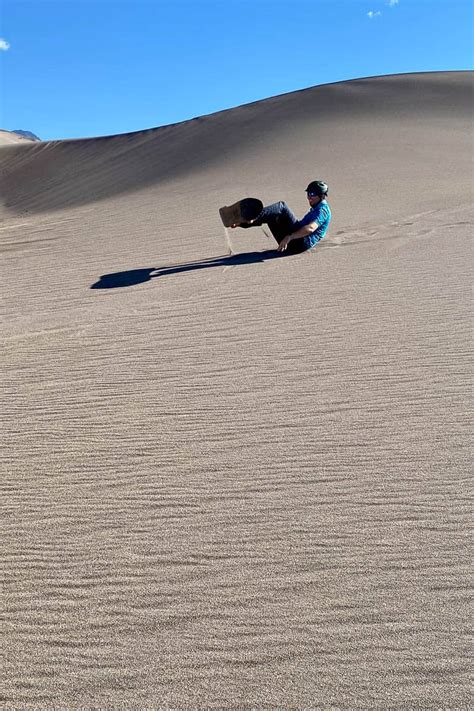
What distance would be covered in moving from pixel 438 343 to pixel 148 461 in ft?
9.74

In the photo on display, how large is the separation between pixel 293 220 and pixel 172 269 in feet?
5.55

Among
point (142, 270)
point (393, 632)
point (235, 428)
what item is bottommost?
point (393, 632)

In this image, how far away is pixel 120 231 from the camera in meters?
13.1

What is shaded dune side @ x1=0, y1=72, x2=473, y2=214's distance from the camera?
23359 mm

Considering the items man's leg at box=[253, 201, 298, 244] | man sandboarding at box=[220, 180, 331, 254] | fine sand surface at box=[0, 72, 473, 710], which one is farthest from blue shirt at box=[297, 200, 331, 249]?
fine sand surface at box=[0, 72, 473, 710]

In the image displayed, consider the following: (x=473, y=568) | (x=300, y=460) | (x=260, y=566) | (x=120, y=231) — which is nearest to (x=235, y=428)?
(x=300, y=460)

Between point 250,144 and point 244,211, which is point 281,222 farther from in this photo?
point 250,144

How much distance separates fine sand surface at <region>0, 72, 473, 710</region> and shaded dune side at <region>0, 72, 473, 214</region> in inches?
414

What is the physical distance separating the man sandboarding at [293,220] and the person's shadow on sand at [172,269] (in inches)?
13.2

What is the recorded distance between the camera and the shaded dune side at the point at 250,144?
2336 cm

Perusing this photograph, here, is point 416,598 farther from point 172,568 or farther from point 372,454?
point 372,454

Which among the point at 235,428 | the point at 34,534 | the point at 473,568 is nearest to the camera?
the point at 473,568

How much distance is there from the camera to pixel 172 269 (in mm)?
9516

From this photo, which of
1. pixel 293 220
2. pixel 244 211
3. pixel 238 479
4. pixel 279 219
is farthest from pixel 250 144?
pixel 238 479
